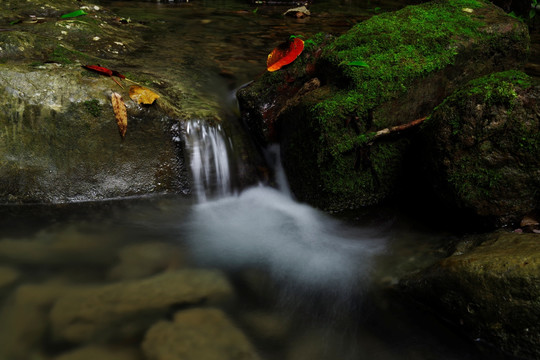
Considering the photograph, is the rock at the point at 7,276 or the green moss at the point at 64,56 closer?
the rock at the point at 7,276

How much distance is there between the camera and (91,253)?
312 cm

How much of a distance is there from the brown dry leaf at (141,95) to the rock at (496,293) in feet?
9.44

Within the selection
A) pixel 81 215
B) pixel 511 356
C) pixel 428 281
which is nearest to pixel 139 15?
pixel 81 215

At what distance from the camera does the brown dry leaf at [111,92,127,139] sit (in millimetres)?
3656

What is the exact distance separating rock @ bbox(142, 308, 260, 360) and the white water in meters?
0.62

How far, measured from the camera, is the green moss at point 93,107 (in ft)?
11.8

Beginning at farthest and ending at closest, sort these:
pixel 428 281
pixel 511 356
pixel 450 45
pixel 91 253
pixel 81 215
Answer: pixel 450 45 → pixel 81 215 → pixel 91 253 → pixel 428 281 → pixel 511 356

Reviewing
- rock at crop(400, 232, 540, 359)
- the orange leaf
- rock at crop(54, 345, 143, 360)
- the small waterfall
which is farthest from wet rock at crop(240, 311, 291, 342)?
the orange leaf

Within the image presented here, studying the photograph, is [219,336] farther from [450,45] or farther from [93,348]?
[450,45]

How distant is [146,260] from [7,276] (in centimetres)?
93

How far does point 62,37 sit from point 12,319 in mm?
4494

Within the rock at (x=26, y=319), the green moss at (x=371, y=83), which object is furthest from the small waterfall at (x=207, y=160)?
the rock at (x=26, y=319)

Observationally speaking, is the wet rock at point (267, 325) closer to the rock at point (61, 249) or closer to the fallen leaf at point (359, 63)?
the rock at point (61, 249)

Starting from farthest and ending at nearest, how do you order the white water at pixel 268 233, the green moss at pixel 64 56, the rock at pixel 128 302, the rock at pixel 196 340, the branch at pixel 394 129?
the green moss at pixel 64 56
the branch at pixel 394 129
the white water at pixel 268 233
the rock at pixel 128 302
the rock at pixel 196 340
